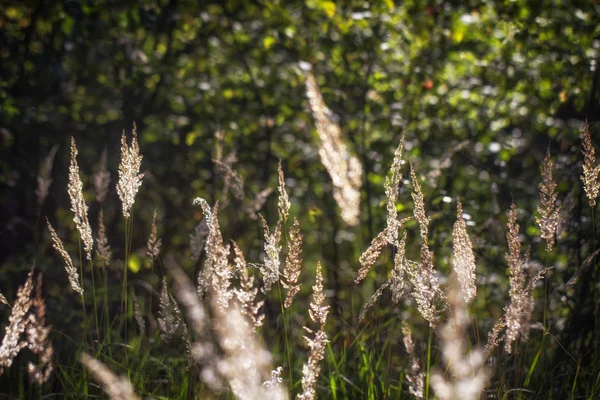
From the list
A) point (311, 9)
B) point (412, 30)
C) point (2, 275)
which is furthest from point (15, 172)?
point (412, 30)

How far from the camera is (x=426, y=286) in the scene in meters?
1.53

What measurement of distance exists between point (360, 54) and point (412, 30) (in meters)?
0.35

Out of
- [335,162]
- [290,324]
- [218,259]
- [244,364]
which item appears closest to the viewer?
[244,364]

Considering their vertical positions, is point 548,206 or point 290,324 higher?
point 548,206

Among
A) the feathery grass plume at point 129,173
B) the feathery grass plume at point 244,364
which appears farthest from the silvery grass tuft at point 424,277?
the feathery grass plume at point 129,173

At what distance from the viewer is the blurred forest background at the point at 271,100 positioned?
312cm

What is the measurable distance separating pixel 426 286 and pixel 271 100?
2.36 meters

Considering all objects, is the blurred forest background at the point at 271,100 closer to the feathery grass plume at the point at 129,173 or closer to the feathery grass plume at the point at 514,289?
the feathery grass plume at the point at 514,289

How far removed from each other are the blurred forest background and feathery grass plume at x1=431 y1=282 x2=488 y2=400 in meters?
1.02

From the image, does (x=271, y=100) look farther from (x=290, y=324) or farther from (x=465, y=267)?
(x=465, y=267)

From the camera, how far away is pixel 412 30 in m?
3.55

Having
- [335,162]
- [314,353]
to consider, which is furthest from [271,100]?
[314,353]

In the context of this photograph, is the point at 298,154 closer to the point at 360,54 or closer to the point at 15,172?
the point at 360,54

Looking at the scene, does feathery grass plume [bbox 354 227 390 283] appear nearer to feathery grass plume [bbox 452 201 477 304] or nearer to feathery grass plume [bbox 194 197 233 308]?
feathery grass plume [bbox 452 201 477 304]
